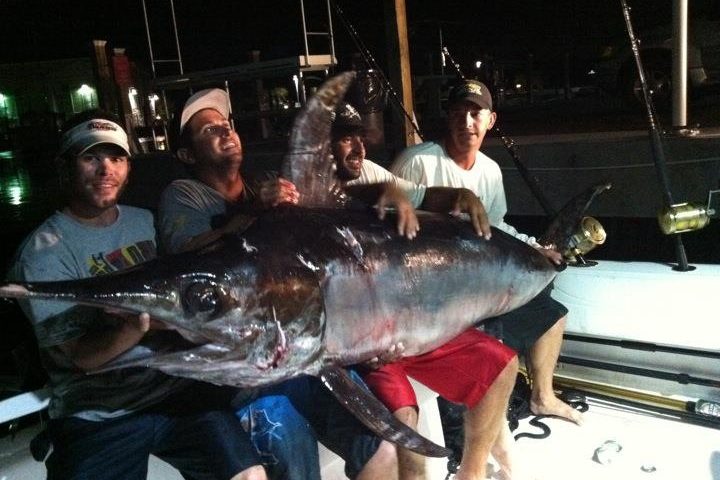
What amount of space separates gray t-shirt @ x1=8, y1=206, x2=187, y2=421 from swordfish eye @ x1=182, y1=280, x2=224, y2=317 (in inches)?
18.4

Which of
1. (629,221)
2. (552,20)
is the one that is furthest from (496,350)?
(552,20)

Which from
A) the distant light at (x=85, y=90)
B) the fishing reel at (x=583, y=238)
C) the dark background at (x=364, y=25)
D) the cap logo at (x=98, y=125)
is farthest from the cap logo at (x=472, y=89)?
the distant light at (x=85, y=90)

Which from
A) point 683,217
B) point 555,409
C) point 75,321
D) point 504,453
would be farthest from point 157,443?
point 683,217

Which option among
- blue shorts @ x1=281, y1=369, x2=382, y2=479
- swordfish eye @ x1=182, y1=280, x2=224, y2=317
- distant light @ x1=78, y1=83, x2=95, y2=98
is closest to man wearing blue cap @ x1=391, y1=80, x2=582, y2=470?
blue shorts @ x1=281, y1=369, x2=382, y2=479

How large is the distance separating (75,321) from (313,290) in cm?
88

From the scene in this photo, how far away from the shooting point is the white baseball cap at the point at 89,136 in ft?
7.47

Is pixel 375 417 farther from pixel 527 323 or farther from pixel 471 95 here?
pixel 471 95

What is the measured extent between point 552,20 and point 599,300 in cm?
1603

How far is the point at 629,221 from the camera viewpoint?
23.4 feet

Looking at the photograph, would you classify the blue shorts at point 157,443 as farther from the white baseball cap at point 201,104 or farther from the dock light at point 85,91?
the dock light at point 85,91

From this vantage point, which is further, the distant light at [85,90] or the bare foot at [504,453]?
the distant light at [85,90]

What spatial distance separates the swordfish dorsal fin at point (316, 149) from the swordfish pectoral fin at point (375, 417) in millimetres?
661

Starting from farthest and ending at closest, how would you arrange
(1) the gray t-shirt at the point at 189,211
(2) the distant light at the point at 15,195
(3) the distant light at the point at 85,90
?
(3) the distant light at the point at 85,90 < (2) the distant light at the point at 15,195 < (1) the gray t-shirt at the point at 189,211

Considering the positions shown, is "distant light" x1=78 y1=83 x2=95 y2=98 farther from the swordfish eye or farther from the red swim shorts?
the swordfish eye
